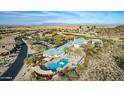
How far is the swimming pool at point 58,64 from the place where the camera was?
181 cm

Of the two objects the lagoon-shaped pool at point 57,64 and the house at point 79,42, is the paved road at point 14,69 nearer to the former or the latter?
the lagoon-shaped pool at point 57,64

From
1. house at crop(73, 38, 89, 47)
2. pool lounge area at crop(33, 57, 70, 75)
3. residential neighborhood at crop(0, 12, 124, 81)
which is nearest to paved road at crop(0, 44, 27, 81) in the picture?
residential neighborhood at crop(0, 12, 124, 81)

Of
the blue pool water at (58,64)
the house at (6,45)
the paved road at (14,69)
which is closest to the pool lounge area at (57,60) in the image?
the blue pool water at (58,64)

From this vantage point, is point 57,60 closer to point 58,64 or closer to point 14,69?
point 58,64

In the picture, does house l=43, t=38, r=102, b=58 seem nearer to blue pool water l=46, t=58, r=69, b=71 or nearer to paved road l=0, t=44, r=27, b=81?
blue pool water l=46, t=58, r=69, b=71

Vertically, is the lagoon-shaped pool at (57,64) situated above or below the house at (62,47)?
below

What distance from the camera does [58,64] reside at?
1821 millimetres

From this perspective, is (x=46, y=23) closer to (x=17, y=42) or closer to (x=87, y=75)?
(x=17, y=42)

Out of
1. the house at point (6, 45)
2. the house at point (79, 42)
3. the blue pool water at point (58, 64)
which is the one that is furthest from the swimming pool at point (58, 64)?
the house at point (6, 45)

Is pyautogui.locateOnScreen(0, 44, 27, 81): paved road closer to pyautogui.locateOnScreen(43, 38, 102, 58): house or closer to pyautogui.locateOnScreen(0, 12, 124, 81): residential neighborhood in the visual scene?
pyautogui.locateOnScreen(0, 12, 124, 81): residential neighborhood

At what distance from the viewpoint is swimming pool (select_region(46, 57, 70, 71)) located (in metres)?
1.81

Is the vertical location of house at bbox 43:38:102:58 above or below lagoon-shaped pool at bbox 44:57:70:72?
above

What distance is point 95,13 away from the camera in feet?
5.97
